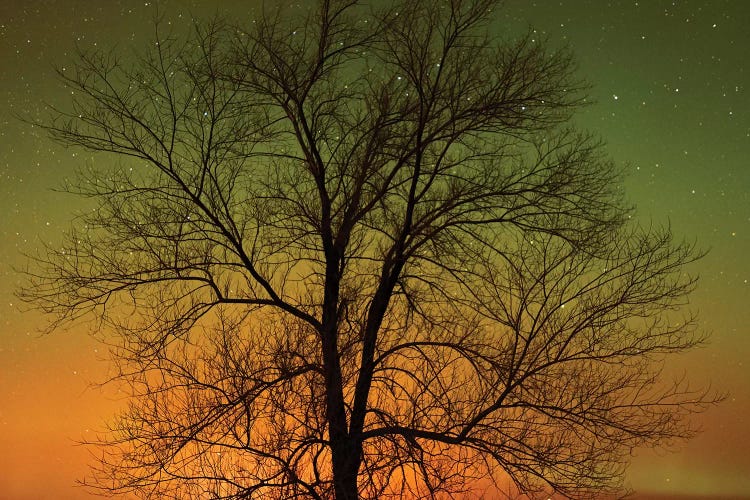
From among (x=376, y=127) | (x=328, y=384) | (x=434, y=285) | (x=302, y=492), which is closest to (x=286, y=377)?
(x=328, y=384)

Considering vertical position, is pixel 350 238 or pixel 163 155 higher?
pixel 163 155

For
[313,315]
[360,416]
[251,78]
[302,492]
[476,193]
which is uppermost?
[251,78]

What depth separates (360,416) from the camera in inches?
424

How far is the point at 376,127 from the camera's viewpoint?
11.0 meters

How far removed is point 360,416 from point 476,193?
98.3 inches

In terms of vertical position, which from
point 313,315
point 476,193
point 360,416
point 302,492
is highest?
point 476,193

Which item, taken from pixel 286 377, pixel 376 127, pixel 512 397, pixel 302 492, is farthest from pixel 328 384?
pixel 376 127

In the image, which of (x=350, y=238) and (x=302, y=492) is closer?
(x=302, y=492)

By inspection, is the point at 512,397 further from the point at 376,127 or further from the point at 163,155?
the point at 163,155

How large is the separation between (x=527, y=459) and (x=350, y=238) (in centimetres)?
277

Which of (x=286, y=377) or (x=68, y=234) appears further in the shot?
(x=68, y=234)

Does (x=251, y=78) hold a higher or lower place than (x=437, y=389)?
higher

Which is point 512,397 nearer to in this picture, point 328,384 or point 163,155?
point 328,384

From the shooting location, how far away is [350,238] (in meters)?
11.1
